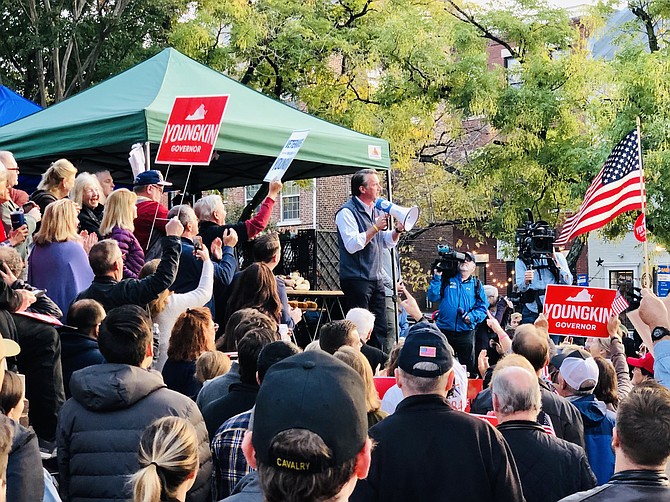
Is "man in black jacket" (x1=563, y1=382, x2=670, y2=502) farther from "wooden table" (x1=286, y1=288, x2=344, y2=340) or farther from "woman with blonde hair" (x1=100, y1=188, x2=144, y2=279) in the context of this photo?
"wooden table" (x1=286, y1=288, x2=344, y2=340)

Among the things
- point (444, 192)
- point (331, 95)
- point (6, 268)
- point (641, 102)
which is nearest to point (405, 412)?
point (6, 268)

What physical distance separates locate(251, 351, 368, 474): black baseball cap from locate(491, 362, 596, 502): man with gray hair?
8.24 feet

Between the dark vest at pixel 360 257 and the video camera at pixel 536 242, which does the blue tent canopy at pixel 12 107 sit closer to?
the dark vest at pixel 360 257

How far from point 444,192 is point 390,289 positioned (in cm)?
1824

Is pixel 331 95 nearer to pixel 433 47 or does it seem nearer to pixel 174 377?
pixel 433 47

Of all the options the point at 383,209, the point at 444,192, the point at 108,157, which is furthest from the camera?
the point at 444,192

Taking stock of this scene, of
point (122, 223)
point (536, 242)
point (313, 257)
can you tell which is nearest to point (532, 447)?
point (122, 223)

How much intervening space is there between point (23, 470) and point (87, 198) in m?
4.94

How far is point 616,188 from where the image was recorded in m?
10.6

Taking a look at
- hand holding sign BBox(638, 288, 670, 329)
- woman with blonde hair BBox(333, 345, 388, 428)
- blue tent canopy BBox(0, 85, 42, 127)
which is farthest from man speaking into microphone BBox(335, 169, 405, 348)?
blue tent canopy BBox(0, 85, 42, 127)

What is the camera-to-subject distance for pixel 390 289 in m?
10.2

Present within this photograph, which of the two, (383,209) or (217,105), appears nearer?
(217,105)

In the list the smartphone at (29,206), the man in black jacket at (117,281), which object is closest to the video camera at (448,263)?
the smartphone at (29,206)

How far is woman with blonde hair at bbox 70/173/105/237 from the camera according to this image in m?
8.06
